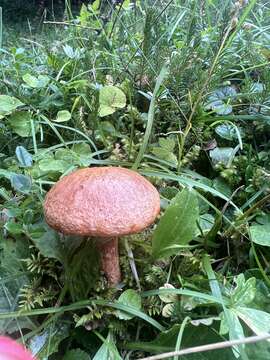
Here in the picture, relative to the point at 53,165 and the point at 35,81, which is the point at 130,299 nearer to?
the point at 53,165

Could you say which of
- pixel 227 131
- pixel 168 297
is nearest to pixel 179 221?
pixel 168 297

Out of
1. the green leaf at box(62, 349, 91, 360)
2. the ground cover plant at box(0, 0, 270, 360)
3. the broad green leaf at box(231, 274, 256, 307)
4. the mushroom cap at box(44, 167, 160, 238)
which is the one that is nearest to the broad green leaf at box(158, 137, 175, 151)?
the ground cover plant at box(0, 0, 270, 360)

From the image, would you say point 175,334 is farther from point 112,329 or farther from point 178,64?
point 178,64

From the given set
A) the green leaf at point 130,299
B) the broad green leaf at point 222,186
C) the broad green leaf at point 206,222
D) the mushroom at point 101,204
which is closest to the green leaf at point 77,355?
the green leaf at point 130,299

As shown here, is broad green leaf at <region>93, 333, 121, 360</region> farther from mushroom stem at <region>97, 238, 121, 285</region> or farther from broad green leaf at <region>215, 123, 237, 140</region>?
broad green leaf at <region>215, 123, 237, 140</region>

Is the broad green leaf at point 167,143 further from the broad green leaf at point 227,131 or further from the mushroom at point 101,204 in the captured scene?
the mushroom at point 101,204
